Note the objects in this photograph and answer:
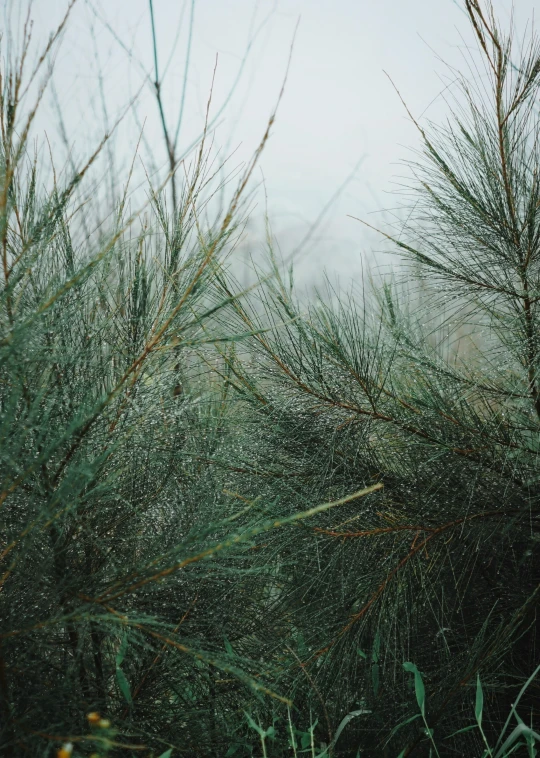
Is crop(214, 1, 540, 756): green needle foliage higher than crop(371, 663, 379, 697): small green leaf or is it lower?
higher

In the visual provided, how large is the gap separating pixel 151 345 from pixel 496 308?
944 mm

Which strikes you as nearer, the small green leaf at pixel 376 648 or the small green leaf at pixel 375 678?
the small green leaf at pixel 376 648

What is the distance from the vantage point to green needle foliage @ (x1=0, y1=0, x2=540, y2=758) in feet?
4.03

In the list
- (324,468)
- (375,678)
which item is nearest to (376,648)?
(375,678)

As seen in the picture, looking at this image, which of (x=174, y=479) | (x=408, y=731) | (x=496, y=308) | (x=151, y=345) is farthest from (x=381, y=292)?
(x=408, y=731)

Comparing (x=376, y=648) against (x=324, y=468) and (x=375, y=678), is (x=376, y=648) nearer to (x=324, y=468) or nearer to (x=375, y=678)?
(x=375, y=678)

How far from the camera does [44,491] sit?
1.04 metres

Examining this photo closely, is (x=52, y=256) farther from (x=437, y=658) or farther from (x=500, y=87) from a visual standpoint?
(x=437, y=658)

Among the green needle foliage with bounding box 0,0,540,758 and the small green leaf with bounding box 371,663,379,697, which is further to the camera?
the small green leaf with bounding box 371,663,379,697

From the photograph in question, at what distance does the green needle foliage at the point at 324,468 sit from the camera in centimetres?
123

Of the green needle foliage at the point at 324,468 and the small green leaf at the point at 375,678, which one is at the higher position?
the green needle foliage at the point at 324,468

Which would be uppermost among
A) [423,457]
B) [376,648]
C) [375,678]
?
[423,457]

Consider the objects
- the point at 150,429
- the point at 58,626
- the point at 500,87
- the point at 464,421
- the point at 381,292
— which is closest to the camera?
the point at 58,626

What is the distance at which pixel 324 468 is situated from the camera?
1610mm
